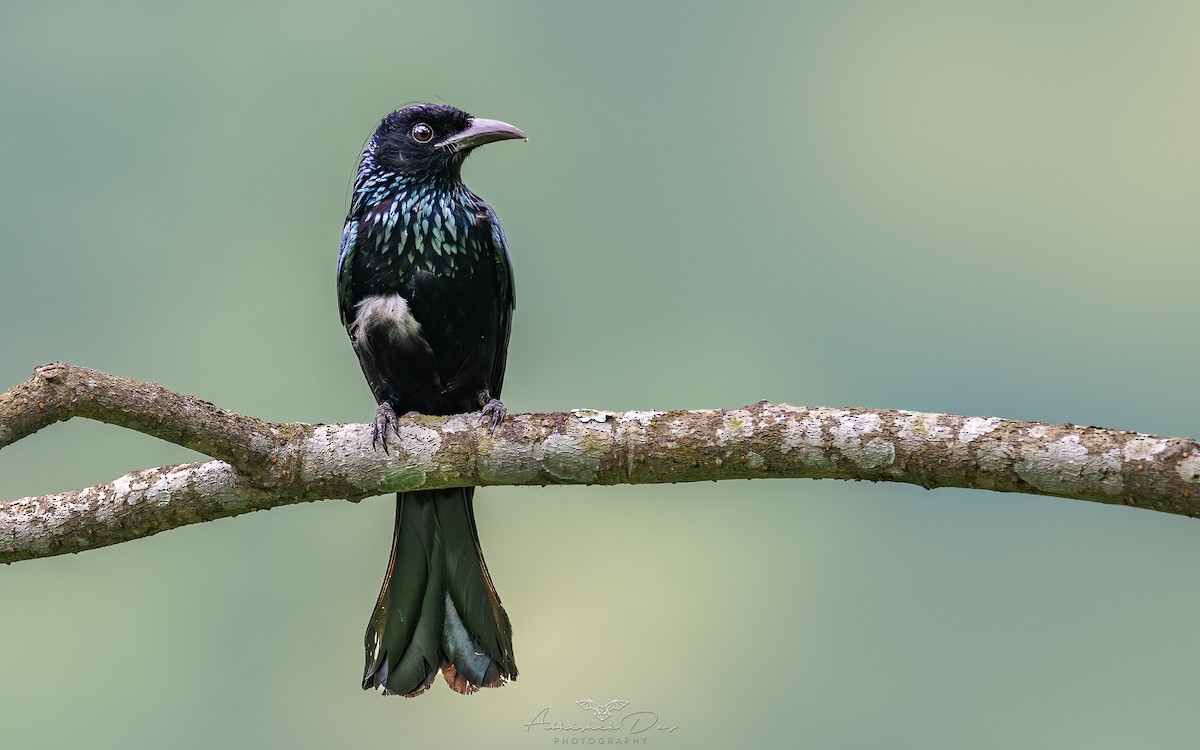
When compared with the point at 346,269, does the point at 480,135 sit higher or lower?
higher

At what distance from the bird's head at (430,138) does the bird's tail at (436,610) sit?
146 cm

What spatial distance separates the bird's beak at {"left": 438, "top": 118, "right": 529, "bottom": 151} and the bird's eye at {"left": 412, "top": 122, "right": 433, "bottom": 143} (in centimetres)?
7

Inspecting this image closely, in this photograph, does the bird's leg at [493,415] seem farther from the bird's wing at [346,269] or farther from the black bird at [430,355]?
the bird's wing at [346,269]

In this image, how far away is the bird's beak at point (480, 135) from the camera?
16.2 ft

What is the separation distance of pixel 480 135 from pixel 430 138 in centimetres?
23

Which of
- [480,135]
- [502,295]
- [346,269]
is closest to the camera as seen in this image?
[346,269]

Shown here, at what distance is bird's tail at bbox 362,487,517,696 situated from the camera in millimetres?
4379

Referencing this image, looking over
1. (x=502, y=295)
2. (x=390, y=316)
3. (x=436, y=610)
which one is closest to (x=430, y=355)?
(x=390, y=316)

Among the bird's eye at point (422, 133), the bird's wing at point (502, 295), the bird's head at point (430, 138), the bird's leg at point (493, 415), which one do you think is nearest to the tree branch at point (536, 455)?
the bird's leg at point (493, 415)

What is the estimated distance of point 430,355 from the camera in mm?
4523

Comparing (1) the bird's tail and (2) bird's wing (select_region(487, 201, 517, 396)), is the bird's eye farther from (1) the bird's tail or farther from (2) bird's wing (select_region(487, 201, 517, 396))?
(1) the bird's tail

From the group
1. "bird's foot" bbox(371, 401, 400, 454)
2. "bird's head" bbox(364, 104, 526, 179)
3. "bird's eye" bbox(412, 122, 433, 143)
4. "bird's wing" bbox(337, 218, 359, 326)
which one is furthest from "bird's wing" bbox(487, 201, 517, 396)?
"bird's foot" bbox(371, 401, 400, 454)

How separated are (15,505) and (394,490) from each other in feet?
3.91

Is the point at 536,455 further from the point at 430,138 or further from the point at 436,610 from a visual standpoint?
the point at 430,138
